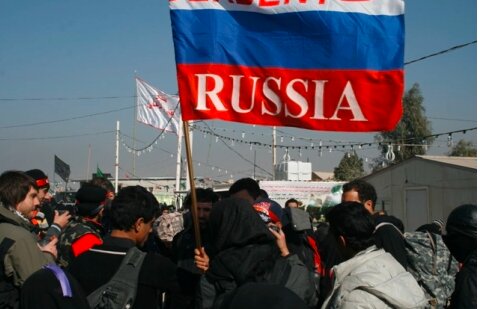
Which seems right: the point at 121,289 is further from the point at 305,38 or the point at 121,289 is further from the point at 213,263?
the point at 305,38

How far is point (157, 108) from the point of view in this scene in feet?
75.0

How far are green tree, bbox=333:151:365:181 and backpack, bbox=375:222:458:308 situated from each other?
54160mm

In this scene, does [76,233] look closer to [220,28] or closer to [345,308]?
[220,28]

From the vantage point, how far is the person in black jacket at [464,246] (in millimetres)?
3045

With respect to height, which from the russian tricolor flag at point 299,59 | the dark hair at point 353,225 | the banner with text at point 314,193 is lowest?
the banner with text at point 314,193

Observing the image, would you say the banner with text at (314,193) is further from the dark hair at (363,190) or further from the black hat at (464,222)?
the black hat at (464,222)

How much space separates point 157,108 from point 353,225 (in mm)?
19889

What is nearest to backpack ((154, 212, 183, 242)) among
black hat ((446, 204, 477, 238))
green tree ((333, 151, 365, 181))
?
black hat ((446, 204, 477, 238))

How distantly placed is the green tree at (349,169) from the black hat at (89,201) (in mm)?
54187

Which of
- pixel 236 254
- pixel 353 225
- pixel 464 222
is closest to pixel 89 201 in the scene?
pixel 236 254

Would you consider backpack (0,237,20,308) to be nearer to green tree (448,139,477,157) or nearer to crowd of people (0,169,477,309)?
crowd of people (0,169,477,309)

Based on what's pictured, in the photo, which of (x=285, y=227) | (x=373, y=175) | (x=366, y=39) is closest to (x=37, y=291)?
(x=285, y=227)

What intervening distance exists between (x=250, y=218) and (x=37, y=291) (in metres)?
1.21

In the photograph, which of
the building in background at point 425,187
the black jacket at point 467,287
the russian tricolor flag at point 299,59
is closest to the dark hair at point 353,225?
the black jacket at point 467,287
